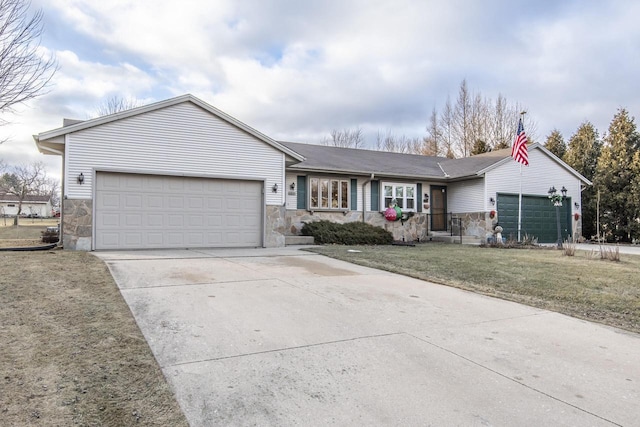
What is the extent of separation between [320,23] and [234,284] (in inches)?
310

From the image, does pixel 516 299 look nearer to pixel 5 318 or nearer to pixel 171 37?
pixel 5 318

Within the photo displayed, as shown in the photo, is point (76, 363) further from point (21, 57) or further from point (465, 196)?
point (465, 196)

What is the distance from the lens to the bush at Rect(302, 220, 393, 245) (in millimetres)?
14666

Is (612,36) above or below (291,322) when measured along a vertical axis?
above

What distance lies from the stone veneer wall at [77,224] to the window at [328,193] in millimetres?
8117

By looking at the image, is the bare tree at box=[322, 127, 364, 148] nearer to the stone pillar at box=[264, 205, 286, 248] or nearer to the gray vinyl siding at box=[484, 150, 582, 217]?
the gray vinyl siding at box=[484, 150, 582, 217]

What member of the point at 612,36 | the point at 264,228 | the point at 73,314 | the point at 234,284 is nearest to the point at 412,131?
the point at 612,36

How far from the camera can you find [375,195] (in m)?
17.6

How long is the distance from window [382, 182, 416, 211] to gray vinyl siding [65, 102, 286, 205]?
6.22 meters

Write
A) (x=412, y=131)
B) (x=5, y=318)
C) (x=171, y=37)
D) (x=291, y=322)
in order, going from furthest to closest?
(x=412, y=131), (x=171, y=37), (x=291, y=322), (x=5, y=318)

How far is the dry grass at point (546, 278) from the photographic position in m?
5.61

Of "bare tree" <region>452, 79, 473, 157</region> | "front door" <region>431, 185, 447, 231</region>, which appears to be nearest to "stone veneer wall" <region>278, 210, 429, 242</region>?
"front door" <region>431, 185, 447, 231</region>

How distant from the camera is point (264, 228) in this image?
1298 centimetres

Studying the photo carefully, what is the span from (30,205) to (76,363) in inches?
3029
